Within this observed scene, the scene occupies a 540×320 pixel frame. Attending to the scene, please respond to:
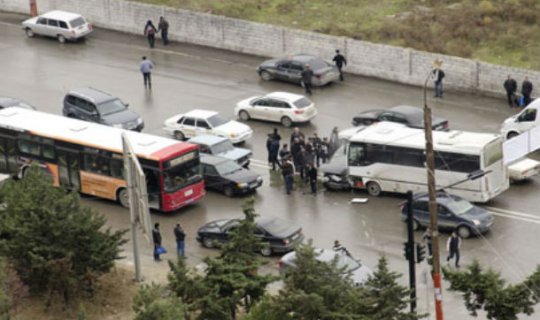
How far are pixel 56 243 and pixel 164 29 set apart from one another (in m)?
27.8

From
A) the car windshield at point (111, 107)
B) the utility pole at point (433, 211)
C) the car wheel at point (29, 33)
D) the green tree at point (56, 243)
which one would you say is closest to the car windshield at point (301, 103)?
the car windshield at point (111, 107)

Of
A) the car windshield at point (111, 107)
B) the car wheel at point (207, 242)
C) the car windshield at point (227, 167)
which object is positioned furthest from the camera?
the car windshield at point (111, 107)

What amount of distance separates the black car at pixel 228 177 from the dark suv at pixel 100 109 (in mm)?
6091

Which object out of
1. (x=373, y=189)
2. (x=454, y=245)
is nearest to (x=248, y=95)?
(x=373, y=189)

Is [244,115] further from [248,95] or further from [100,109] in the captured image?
[100,109]

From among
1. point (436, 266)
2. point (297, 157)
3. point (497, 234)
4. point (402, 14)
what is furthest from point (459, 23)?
point (436, 266)

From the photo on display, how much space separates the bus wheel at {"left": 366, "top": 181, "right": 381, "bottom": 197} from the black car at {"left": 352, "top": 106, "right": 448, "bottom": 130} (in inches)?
166

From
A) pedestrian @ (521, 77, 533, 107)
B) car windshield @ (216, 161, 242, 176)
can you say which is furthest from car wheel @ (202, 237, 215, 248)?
pedestrian @ (521, 77, 533, 107)

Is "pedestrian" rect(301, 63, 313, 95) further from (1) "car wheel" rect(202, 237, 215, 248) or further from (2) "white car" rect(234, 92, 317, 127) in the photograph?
(1) "car wheel" rect(202, 237, 215, 248)

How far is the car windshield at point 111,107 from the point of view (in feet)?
170

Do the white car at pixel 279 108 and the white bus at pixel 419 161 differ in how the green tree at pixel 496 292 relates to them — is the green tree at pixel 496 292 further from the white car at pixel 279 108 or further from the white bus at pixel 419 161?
the white car at pixel 279 108

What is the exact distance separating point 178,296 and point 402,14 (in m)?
31.6

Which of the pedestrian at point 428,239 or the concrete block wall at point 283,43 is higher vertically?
the concrete block wall at point 283,43

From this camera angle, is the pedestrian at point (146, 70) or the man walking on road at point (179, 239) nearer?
the man walking on road at point (179, 239)
